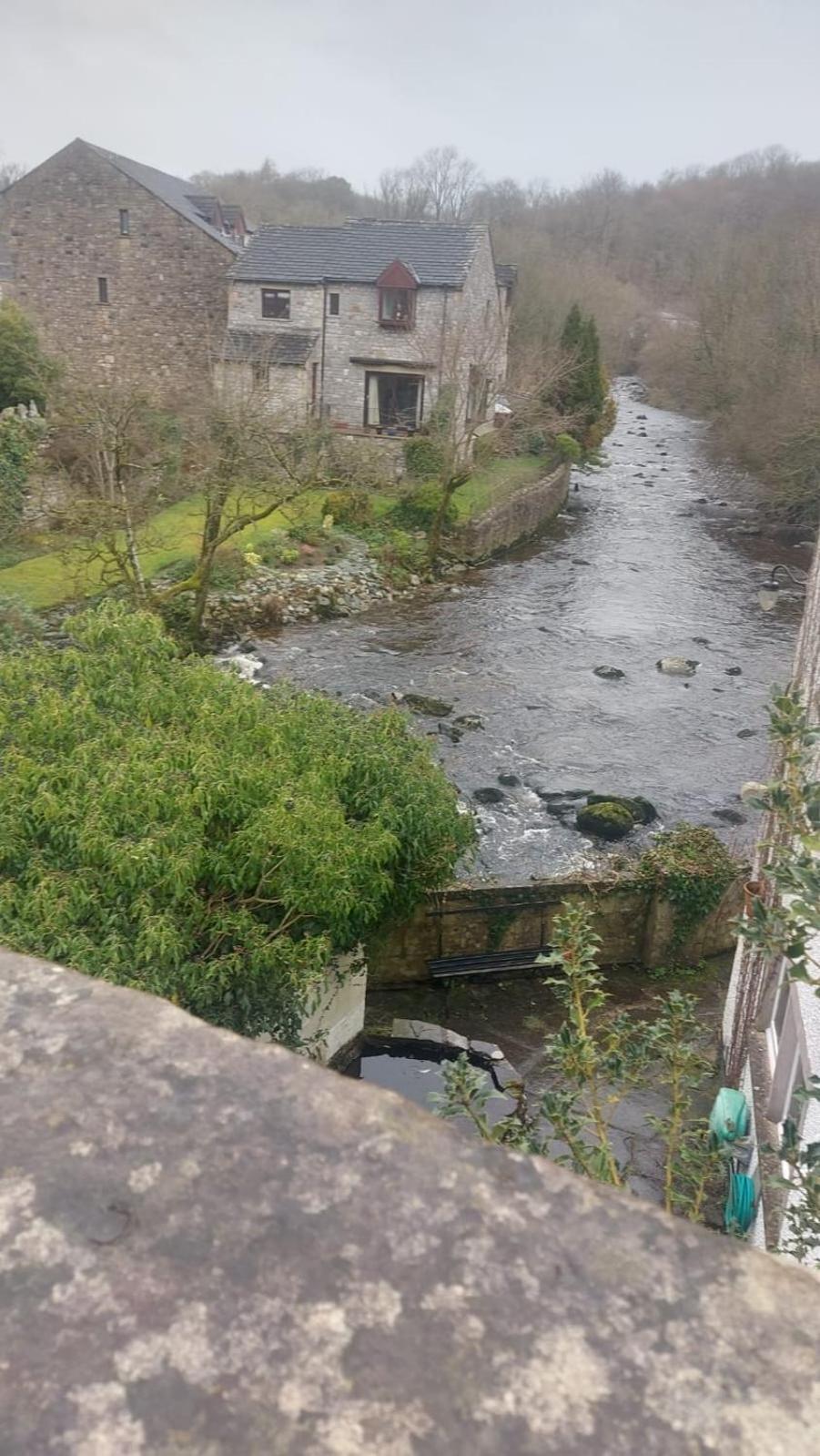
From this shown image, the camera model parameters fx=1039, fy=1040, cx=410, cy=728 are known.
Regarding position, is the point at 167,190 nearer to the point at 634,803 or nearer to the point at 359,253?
the point at 359,253

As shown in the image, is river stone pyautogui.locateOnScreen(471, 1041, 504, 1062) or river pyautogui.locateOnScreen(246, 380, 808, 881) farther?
river pyautogui.locateOnScreen(246, 380, 808, 881)

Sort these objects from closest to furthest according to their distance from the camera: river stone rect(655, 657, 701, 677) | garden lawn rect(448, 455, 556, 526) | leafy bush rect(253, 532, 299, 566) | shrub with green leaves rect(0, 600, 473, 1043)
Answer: shrub with green leaves rect(0, 600, 473, 1043) → river stone rect(655, 657, 701, 677) → leafy bush rect(253, 532, 299, 566) → garden lawn rect(448, 455, 556, 526)

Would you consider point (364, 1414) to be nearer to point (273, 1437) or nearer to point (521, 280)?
point (273, 1437)

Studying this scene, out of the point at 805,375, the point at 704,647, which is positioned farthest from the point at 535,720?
the point at 805,375

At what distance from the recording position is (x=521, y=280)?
61.4 metres

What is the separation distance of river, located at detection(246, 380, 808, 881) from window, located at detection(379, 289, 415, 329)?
10305mm

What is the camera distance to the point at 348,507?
117 ft

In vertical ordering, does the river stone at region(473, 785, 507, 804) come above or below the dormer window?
below

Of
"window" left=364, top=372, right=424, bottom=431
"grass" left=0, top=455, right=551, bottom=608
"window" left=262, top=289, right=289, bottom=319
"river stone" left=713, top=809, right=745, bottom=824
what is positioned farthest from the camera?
"window" left=364, top=372, right=424, bottom=431

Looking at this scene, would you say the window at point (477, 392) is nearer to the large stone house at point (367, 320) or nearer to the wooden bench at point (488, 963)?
the large stone house at point (367, 320)

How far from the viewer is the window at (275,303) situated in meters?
42.3

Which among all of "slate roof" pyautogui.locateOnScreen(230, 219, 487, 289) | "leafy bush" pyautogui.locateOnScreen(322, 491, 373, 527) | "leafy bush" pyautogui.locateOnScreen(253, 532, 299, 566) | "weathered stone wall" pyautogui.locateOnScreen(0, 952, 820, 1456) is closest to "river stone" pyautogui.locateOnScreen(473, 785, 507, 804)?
"leafy bush" pyautogui.locateOnScreen(253, 532, 299, 566)

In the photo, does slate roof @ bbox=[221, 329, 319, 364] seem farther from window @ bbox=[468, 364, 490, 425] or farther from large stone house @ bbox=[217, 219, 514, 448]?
window @ bbox=[468, 364, 490, 425]

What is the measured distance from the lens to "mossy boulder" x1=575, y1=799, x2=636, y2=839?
751 inches
